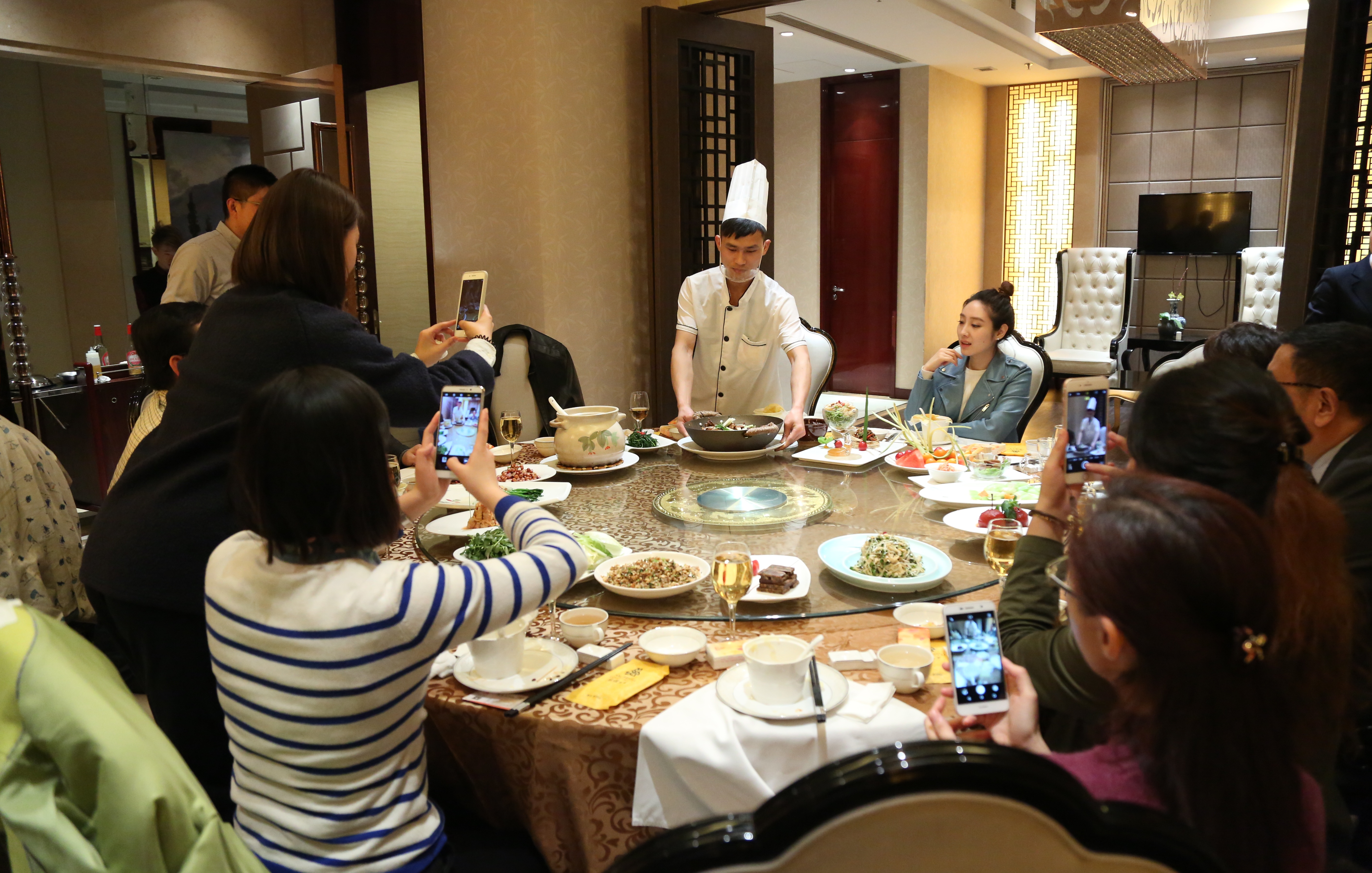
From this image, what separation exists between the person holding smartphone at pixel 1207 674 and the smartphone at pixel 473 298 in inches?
76.8

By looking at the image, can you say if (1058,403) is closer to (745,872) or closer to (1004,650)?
(1004,650)

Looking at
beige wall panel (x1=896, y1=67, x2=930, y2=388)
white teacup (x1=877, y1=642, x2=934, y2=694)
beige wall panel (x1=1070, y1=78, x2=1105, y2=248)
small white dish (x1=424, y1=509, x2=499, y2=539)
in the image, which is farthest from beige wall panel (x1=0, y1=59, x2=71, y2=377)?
beige wall panel (x1=1070, y1=78, x2=1105, y2=248)

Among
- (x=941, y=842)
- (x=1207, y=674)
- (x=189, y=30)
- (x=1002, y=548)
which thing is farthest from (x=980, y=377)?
(x=189, y=30)

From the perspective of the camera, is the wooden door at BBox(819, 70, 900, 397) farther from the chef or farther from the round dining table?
the round dining table

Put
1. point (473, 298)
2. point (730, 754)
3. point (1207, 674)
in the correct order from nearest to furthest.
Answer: point (1207, 674)
point (730, 754)
point (473, 298)

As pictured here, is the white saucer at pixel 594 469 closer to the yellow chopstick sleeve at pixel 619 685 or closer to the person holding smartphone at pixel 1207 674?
the yellow chopstick sleeve at pixel 619 685

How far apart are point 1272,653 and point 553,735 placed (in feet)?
3.00

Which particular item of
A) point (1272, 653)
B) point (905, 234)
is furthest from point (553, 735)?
point (905, 234)

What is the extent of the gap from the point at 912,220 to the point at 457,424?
7.39m

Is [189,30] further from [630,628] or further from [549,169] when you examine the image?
[630,628]

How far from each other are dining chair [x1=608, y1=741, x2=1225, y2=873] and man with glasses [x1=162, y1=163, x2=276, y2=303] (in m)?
3.59

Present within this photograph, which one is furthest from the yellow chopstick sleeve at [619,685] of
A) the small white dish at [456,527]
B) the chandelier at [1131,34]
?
the chandelier at [1131,34]

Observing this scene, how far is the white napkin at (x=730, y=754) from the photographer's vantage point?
1.31m

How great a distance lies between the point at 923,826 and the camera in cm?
67
